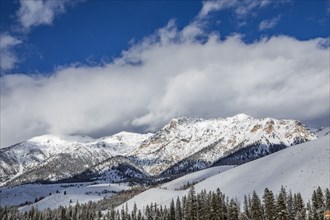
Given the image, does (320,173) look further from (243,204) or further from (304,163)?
(243,204)

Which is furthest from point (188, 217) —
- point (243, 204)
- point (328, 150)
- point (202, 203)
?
point (328, 150)

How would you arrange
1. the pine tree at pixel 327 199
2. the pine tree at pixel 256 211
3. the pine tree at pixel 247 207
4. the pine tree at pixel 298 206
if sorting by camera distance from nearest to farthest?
the pine tree at pixel 298 206, the pine tree at pixel 327 199, the pine tree at pixel 256 211, the pine tree at pixel 247 207

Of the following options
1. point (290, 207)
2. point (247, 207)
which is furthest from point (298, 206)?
point (247, 207)

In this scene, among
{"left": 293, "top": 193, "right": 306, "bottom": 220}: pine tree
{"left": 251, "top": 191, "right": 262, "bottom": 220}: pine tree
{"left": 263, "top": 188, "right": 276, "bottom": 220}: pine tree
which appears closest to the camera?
{"left": 293, "top": 193, "right": 306, "bottom": 220}: pine tree

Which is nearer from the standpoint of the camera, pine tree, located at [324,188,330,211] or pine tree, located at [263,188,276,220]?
pine tree, located at [324,188,330,211]

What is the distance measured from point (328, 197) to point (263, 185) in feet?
182

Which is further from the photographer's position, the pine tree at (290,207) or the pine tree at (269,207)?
the pine tree at (290,207)

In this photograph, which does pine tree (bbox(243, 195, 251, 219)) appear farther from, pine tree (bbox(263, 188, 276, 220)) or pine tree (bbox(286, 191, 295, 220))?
pine tree (bbox(263, 188, 276, 220))

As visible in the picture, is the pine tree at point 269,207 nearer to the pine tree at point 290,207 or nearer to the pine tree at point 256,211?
the pine tree at point 256,211

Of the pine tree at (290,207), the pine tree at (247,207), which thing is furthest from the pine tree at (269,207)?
the pine tree at (247,207)

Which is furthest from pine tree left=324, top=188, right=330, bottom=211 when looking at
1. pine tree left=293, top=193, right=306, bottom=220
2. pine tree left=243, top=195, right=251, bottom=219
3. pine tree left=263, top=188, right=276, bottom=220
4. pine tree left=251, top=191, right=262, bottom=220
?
pine tree left=243, top=195, right=251, bottom=219

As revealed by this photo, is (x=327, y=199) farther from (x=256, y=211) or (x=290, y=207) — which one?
(x=256, y=211)

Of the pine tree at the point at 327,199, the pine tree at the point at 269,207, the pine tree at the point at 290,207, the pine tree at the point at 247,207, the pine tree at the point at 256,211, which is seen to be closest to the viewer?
the pine tree at the point at 327,199

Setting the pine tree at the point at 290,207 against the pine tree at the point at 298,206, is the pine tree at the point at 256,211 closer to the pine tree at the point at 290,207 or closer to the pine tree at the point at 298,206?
the pine tree at the point at 290,207
